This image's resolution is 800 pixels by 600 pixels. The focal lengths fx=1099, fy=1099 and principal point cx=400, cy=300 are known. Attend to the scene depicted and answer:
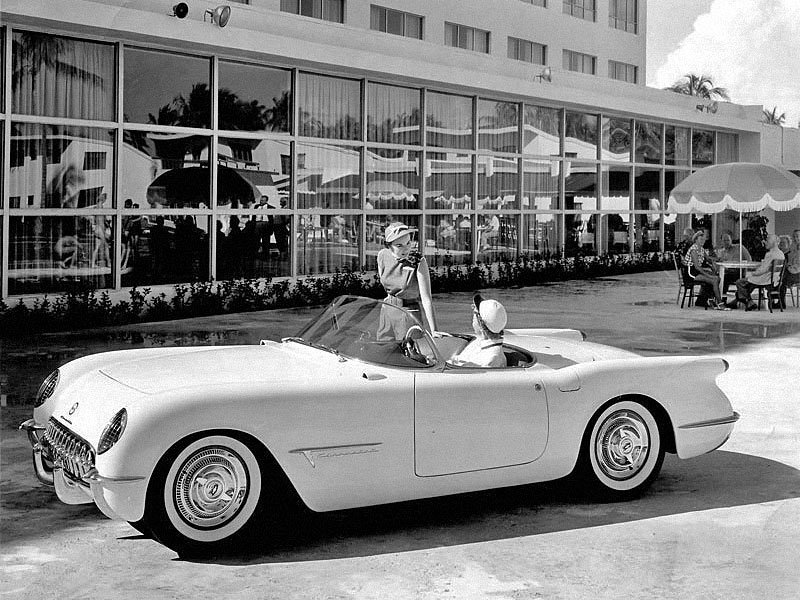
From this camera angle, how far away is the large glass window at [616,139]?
2861 cm

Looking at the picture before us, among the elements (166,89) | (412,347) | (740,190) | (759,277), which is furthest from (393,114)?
(412,347)

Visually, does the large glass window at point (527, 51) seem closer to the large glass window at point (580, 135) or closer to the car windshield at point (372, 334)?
the large glass window at point (580, 135)

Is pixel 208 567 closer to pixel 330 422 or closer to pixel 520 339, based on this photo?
pixel 330 422

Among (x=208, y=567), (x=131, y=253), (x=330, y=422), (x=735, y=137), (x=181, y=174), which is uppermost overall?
(x=735, y=137)

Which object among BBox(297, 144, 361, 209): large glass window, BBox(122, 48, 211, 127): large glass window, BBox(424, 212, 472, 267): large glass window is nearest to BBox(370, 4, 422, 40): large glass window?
BBox(424, 212, 472, 267): large glass window


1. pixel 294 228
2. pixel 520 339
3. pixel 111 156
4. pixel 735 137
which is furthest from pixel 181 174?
pixel 735 137

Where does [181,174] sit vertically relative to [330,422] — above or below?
above

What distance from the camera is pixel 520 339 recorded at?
23.3 ft

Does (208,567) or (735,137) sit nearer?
(208,567)

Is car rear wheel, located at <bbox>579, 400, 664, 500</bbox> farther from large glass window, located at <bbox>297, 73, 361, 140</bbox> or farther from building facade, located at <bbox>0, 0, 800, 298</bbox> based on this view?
large glass window, located at <bbox>297, 73, 361, 140</bbox>

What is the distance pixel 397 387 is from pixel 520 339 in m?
1.66

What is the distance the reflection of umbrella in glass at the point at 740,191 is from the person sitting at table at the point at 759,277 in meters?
1.08

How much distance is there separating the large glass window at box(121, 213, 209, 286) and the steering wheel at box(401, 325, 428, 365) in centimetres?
1103

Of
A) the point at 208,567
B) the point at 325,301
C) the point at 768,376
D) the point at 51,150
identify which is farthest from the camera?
the point at 325,301
